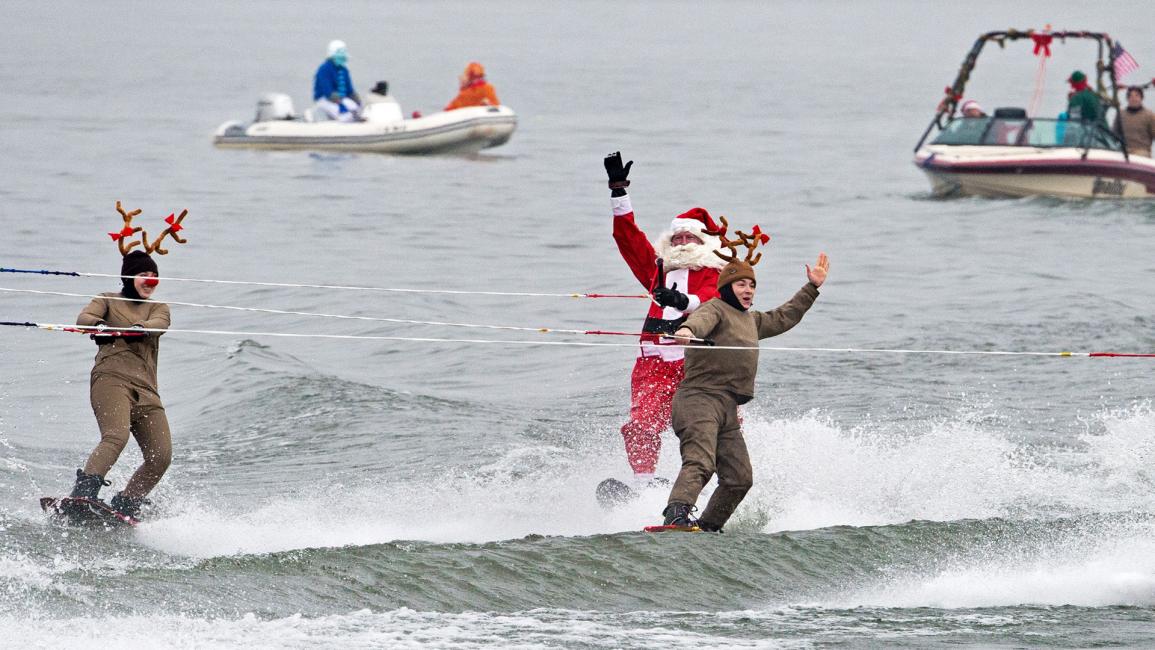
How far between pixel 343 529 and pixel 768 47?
3914 inches

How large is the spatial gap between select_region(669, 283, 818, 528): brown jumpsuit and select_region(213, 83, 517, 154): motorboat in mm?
25077

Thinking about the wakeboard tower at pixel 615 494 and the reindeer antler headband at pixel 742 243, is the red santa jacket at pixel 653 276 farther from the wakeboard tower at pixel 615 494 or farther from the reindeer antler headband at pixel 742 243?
the wakeboard tower at pixel 615 494

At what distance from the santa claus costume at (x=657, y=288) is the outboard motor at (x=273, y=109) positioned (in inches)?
1014

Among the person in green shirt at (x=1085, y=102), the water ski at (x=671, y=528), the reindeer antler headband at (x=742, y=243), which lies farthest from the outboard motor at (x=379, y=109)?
the water ski at (x=671, y=528)

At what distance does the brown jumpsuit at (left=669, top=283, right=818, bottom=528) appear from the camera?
8031 mm

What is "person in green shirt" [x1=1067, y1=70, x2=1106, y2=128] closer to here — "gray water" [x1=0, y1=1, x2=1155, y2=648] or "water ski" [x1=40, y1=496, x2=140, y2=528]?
"gray water" [x1=0, y1=1, x2=1155, y2=648]

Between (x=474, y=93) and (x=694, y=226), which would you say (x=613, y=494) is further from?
(x=474, y=93)

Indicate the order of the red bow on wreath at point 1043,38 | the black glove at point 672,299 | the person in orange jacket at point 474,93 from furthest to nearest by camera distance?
the person in orange jacket at point 474,93, the red bow on wreath at point 1043,38, the black glove at point 672,299

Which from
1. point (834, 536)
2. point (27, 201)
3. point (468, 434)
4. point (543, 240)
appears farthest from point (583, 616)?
point (27, 201)

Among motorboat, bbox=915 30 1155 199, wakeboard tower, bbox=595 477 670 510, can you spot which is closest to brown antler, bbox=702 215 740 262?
wakeboard tower, bbox=595 477 670 510

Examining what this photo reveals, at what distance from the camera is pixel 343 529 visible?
8609 millimetres

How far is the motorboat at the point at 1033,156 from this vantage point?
82.0 ft

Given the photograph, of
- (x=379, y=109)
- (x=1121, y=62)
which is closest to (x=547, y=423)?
(x=1121, y=62)

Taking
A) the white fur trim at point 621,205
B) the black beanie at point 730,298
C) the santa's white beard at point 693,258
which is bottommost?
the black beanie at point 730,298
